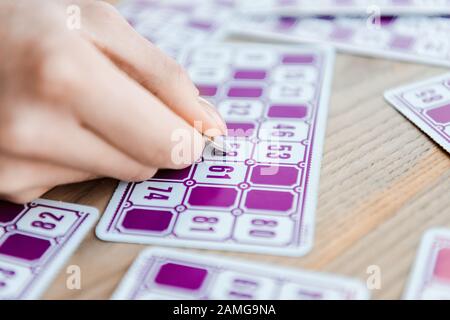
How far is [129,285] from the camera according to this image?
0.49 metres

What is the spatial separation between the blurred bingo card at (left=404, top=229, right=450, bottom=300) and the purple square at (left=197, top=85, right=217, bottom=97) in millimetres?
333

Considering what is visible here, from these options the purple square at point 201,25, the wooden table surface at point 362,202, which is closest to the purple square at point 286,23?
Answer: the purple square at point 201,25

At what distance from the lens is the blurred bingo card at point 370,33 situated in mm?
790

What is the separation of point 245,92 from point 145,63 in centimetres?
19

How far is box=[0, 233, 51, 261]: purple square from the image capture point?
1.71 ft

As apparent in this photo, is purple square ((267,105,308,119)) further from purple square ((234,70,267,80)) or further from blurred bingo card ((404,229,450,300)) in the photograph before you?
blurred bingo card ((404,229,450,300))

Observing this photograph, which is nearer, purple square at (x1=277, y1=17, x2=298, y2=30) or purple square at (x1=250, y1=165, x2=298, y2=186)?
purple square at (x1=250, y1=165, x2=298, y2=186)

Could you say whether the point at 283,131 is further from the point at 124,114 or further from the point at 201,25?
the point at 201,25

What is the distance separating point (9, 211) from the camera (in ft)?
1.87

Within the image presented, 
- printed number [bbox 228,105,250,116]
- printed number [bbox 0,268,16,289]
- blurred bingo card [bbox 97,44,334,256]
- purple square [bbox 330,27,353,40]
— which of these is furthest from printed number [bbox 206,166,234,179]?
purple square [bbox 330,27,353,40]

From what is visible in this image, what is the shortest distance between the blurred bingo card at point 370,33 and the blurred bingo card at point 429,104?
0.07m

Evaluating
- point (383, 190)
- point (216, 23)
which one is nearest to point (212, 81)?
point (216, 23)
